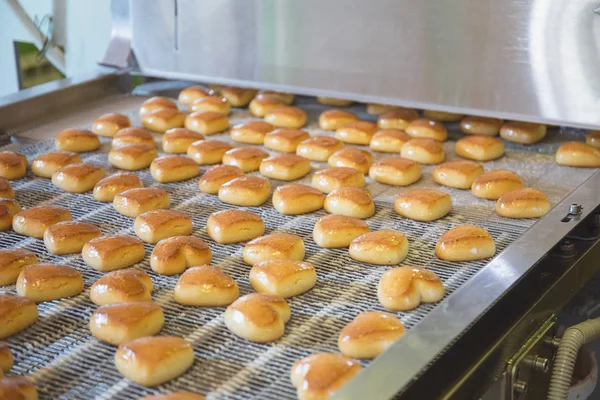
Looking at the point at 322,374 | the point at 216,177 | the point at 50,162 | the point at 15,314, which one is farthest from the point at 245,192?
the point at 322,374

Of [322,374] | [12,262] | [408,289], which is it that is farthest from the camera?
[12,262]

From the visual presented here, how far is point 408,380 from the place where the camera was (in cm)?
114

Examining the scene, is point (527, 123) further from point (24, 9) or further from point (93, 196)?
point (24, 9)

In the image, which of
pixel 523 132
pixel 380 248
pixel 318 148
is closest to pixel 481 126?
pixel 523 132

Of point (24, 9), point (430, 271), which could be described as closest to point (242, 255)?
point (430, 271)

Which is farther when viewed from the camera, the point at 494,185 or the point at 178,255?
the point at 494,185

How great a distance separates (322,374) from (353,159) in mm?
1040

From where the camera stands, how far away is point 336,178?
2057 mm

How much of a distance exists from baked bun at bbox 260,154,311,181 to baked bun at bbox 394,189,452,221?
341mm

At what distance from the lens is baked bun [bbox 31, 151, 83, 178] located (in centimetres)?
215

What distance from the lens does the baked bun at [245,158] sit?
221cm

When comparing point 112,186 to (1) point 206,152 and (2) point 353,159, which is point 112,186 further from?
(2) point 353,159

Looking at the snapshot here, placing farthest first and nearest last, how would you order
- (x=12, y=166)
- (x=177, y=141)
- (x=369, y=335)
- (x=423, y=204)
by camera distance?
(x=177, y=141) → (x=12, y=166) → (x=423, y=204) → (x=369, y=335)

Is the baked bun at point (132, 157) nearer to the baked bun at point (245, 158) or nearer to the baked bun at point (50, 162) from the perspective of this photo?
the baked bun at point (50, 162)
